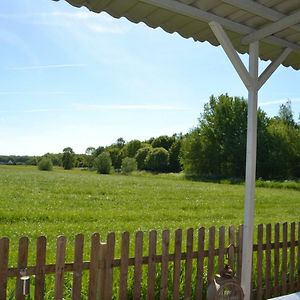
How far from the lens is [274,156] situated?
46.1 m

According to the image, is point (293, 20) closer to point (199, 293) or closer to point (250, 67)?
point (250, 67)

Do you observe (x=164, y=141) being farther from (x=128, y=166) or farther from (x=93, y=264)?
(x=93, y=264)

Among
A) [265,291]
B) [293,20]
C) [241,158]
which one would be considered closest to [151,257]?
[265,291]

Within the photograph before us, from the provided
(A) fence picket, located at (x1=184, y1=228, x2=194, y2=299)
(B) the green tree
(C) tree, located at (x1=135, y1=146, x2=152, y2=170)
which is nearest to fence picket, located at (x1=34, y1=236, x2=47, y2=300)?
(A) fence picket, located at (x1=184, y1=228, x2=194, y2=299)

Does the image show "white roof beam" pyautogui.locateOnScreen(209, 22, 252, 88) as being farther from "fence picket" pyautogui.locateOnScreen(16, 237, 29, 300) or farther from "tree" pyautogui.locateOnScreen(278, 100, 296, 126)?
"tree" pyautogui.locateOnScreen(278, 100, 296, 126)

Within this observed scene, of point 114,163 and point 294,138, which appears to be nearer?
point 294,138

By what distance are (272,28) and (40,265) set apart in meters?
3.16

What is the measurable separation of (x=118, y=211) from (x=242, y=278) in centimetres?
861

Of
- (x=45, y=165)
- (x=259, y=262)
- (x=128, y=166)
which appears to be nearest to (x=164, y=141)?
(x=128, y=166)

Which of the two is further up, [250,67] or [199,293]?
[250,67]

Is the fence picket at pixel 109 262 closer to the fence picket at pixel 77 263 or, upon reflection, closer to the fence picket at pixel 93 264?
the fence picket at pixel 93 264

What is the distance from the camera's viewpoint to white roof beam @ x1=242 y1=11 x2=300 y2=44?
361 cm

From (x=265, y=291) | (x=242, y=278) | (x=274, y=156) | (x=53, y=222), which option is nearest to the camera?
(x=242, y=278)

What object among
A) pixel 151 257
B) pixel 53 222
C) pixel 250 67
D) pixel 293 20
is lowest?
pixel 53 222
